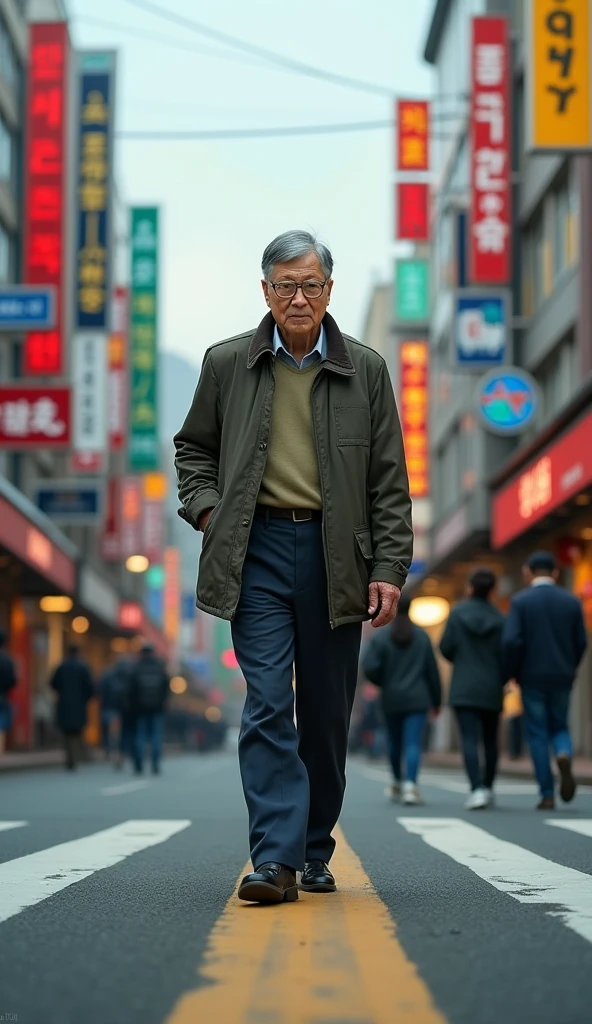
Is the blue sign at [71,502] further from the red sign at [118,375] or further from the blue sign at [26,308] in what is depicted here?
the blue sign at [26,308]

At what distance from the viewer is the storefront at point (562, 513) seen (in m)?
21.1

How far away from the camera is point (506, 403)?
1167 inches

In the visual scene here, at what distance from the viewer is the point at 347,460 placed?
17.8 feet

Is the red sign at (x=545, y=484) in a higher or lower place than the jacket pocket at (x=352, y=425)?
higher

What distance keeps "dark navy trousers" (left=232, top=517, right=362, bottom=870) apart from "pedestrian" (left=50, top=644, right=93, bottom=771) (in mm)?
18805

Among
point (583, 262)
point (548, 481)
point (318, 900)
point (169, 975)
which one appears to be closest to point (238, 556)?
point (318, 900)

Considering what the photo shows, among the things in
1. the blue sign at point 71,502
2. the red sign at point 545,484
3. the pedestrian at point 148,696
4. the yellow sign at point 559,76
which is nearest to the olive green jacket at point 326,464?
the yellow sign at point 559,76

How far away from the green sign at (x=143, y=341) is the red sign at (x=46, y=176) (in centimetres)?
1278

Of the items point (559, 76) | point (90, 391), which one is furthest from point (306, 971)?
point (90, 391)

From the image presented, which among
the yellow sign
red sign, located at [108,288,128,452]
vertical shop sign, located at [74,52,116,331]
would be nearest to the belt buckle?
the yellow sign

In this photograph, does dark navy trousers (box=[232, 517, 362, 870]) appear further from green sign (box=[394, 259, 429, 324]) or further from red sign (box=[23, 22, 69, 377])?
green sign (box=[394, 259, 429, 324])

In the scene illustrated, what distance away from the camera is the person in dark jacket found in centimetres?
1188

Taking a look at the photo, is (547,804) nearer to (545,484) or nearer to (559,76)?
(559,76)

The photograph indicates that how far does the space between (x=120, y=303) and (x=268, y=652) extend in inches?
1586
